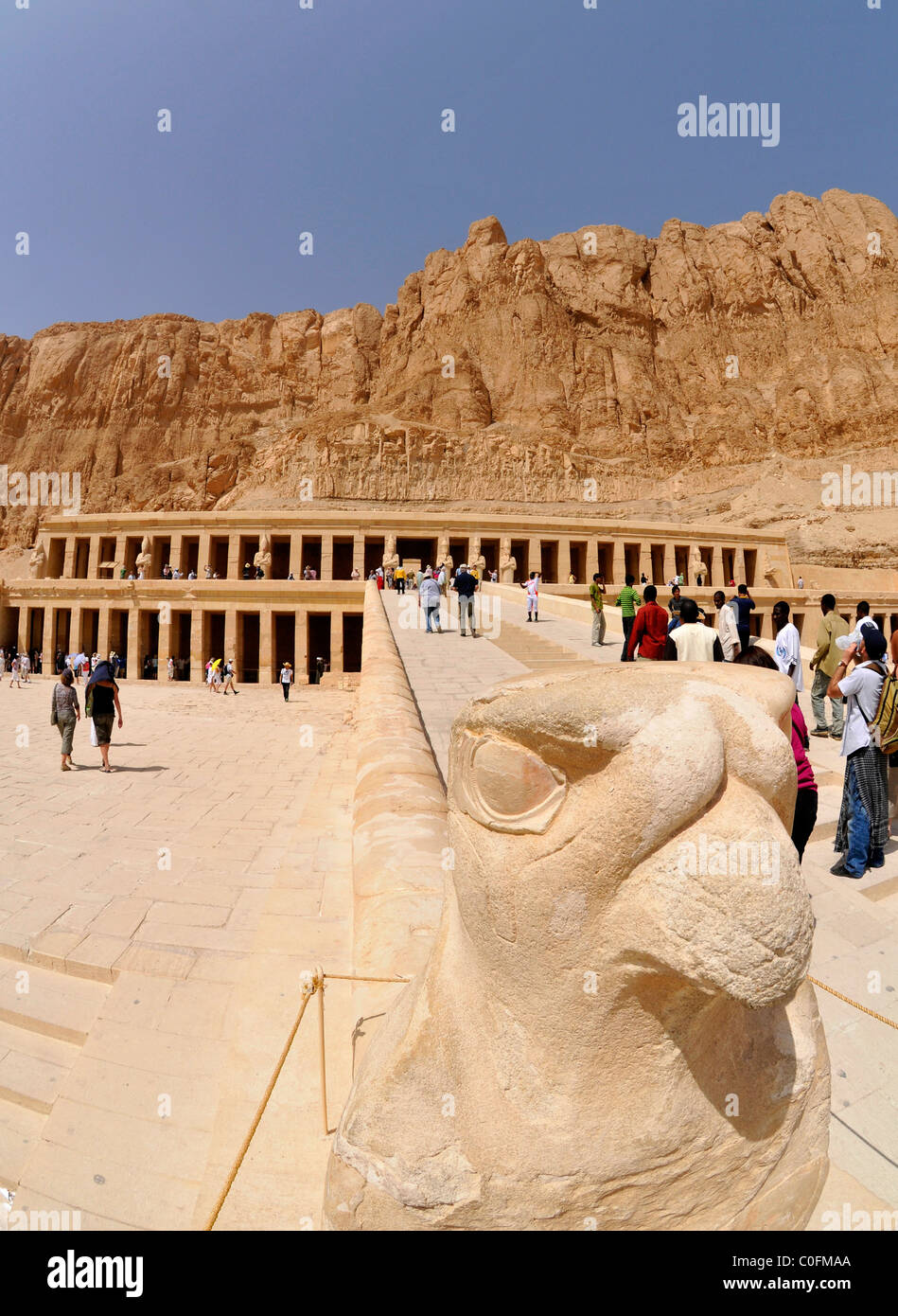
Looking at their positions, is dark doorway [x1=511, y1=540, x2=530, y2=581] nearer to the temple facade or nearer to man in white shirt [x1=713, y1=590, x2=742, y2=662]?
the temple facade

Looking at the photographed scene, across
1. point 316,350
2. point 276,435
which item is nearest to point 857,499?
point 276,435

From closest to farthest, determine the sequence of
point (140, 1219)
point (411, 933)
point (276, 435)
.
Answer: point (140, 1219) < point (411, 933) < point (276, 435)

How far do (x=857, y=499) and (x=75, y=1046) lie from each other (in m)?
43.5

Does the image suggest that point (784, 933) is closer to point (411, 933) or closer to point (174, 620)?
point (411, 933)

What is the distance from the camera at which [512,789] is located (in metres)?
1.22

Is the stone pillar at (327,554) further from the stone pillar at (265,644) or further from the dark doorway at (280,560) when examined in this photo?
the stone pillar at (265,644)

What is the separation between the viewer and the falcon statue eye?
3.90ft

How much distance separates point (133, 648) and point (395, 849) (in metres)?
25.0

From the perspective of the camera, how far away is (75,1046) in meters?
3.37

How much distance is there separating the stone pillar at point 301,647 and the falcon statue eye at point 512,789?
23624 millimetres

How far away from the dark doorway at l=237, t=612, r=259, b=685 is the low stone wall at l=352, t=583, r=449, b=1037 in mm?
20732

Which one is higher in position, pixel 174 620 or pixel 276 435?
pixel 276 435

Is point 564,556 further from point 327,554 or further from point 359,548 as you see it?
point 327,554

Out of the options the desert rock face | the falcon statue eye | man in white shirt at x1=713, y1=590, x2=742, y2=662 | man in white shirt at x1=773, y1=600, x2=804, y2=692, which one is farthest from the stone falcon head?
the desert rock face
